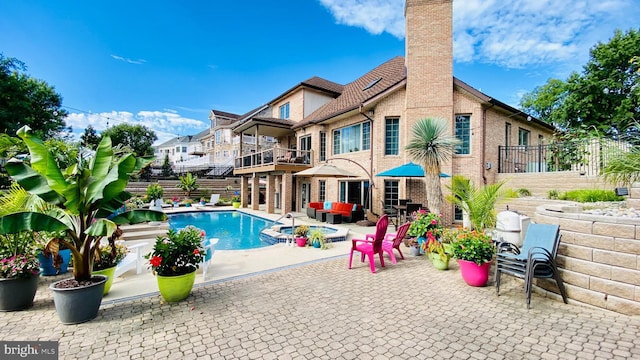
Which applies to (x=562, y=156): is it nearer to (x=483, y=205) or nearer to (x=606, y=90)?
(x=483, y=205)

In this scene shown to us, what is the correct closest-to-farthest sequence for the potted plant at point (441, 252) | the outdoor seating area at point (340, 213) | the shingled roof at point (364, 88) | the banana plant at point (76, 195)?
the banana plant at point (76, 195) → the potted plant at point (441, 252) → the outdoor seating area at point (340, 213) → the shingled roof at point (364, 88)

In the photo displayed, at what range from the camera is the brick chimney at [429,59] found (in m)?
13.3

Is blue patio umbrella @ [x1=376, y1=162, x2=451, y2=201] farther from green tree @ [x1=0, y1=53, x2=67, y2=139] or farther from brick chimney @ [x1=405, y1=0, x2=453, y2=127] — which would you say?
green tree @ [x1=0, y1=53, x2=67, y2=139]

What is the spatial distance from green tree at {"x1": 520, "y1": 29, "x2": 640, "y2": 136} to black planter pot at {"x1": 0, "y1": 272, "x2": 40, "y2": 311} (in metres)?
30.2

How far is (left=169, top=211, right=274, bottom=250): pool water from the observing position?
12.0 m

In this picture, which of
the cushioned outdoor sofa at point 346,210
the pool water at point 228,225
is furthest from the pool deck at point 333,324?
the cushioned outdoor sofa at point 346,210

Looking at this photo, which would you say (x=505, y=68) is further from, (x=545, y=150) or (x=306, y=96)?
(x=306, y=96)

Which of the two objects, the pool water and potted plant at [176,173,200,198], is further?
potted plant at [176,173,200,198]

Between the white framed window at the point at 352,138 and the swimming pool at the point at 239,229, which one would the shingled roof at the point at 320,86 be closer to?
the white framed window at the point at 352,138

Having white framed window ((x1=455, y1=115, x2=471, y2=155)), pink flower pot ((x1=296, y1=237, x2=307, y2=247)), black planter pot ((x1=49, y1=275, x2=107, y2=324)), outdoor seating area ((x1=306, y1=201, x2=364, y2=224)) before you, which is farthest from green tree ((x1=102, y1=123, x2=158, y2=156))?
black planter pot ((x1=49, y1=275, x2=107, y2=324))

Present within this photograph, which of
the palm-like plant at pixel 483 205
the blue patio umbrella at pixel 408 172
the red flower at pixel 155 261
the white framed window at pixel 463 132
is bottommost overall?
the red flower at pixel 155 261

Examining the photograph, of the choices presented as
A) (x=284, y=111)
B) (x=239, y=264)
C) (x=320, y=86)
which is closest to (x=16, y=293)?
(x=239, y=264)
